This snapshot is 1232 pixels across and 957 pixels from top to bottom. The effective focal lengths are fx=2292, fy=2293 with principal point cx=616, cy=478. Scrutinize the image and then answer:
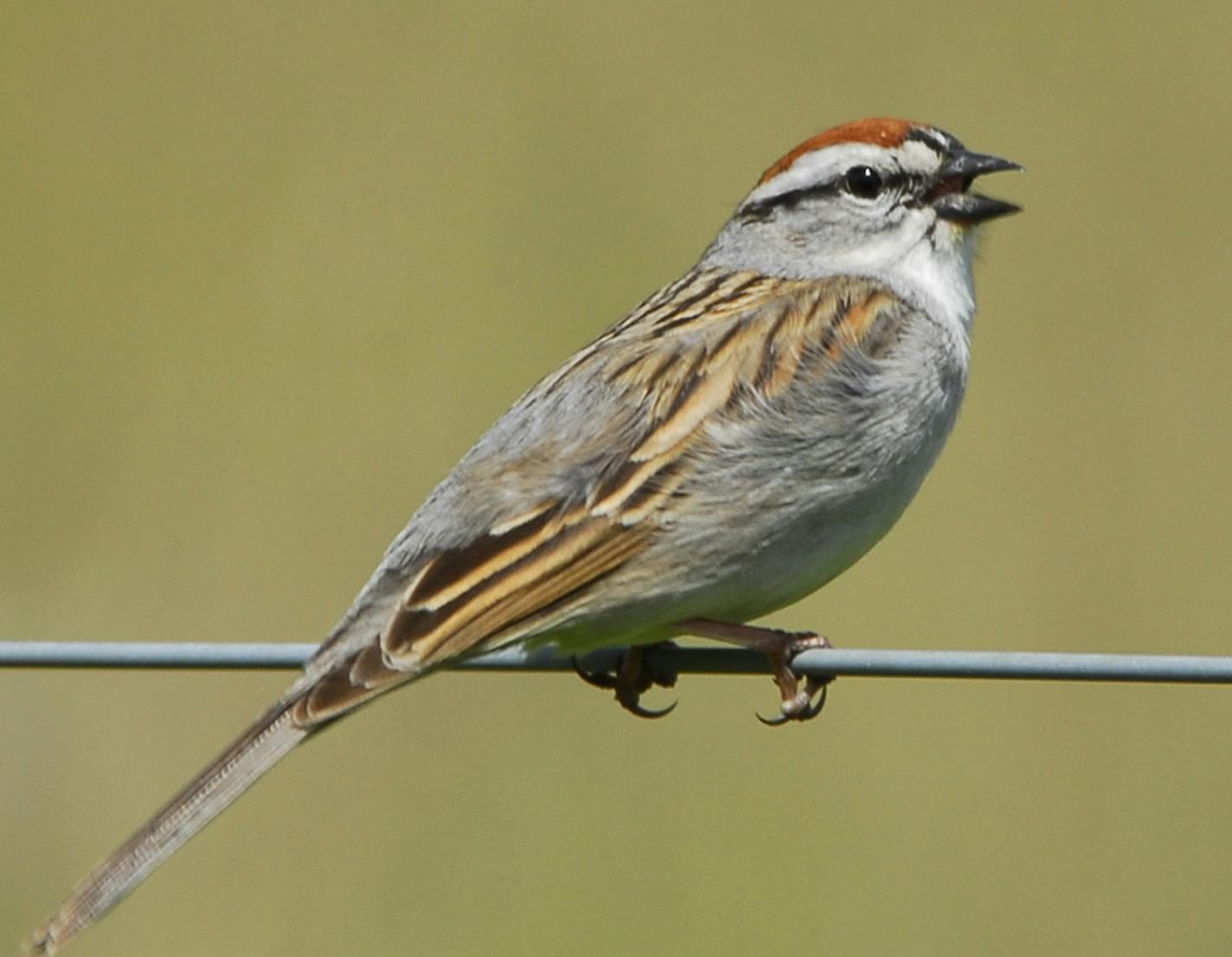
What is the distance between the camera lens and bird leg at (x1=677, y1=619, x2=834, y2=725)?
4.98 m

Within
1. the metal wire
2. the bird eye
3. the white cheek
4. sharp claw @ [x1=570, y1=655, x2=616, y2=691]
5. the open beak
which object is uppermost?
the bird eye

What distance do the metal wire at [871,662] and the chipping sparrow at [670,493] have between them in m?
0.23

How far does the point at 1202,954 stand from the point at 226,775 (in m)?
3.70

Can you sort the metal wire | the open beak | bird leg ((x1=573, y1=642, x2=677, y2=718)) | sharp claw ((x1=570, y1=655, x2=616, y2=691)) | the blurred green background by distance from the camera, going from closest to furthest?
the metal wire < bird leg ((x1=573, y1=642, x2=677, y2=718)) < sharp claw ((x1=570, y1=655, x2=616, y2=691)) < the open beak < the blurred green background

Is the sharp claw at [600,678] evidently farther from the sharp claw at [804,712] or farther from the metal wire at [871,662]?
the metal wire at [871,662]

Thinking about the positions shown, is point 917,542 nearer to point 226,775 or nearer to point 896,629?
point 896,629

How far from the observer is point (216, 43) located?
9859mm

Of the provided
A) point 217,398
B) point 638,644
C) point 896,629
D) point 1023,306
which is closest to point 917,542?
point 896,629

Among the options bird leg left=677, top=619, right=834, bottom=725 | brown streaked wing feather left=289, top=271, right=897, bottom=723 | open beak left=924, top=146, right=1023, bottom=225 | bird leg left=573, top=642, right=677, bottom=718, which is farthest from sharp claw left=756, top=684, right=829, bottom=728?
open beak left=924, top=146, right=1023, bottom=225

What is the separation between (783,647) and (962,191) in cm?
143

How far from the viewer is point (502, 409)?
8656 mm

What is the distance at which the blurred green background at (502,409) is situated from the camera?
722 cm

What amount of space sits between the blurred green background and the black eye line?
0.40m

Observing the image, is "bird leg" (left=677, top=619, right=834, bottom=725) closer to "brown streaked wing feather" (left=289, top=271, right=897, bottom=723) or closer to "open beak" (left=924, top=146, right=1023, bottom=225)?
"brown streaked wing feather" (left=289, top=271, right=897, bottom=723)
